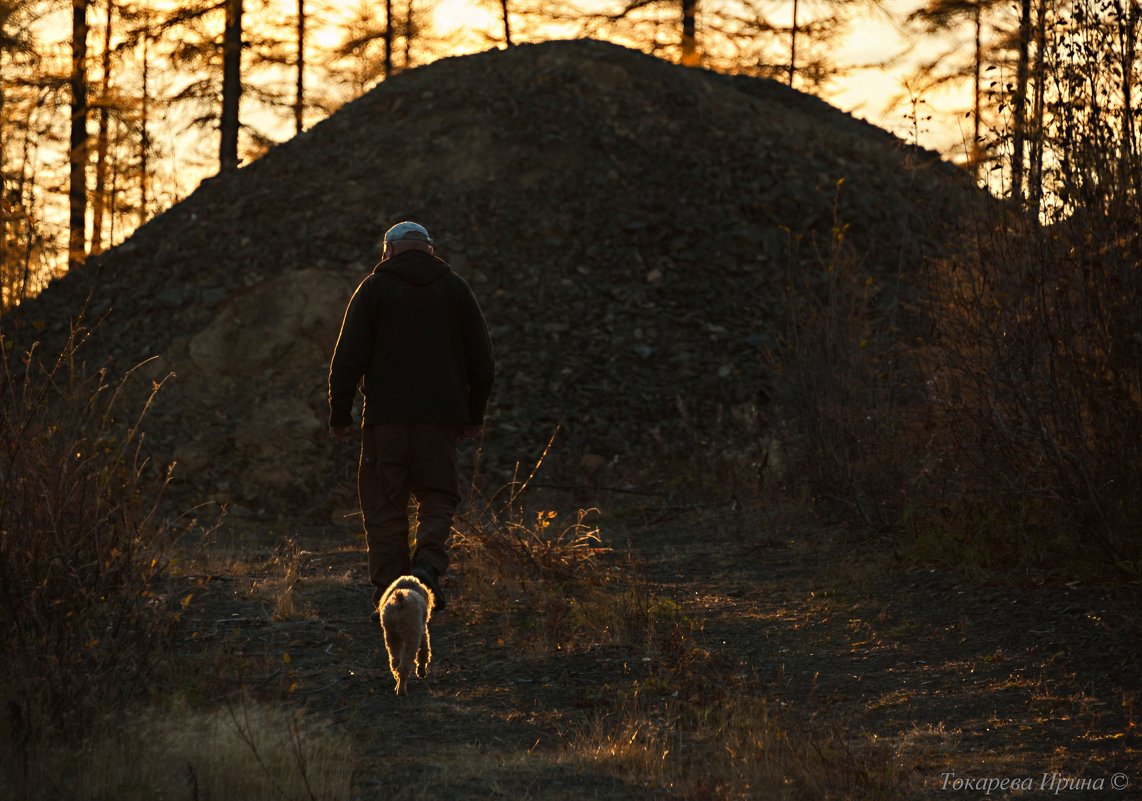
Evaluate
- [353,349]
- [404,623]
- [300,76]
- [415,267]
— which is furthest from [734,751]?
[300,76]

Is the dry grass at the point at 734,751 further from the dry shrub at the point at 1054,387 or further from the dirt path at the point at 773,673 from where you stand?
the dry shrub at the point at 1054,387

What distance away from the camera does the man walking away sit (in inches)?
246

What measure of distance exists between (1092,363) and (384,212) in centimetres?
1238

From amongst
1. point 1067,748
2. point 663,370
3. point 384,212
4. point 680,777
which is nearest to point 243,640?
point 680,777

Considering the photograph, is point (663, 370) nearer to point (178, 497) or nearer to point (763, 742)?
point (178, 497)

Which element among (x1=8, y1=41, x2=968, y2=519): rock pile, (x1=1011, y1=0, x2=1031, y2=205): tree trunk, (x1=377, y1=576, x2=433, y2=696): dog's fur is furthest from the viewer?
(x1=8, y1=41, x2=968, y2=519): rock pile

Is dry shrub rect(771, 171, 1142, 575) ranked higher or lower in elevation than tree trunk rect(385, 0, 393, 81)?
lower

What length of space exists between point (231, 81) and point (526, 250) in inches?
386

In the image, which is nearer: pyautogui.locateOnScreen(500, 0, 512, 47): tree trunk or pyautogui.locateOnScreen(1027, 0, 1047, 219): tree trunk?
pyautogui.locateOnScreen(1027, 0, 1047, 219): tree trunk

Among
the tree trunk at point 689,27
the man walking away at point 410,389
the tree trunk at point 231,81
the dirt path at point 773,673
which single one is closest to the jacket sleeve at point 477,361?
the man walking away at point 410,389

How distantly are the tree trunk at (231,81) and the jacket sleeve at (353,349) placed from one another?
1793 centimetres

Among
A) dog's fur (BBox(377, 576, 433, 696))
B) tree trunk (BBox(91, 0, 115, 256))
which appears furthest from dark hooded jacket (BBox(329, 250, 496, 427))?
tree trunk (BBox(91, 0, 115, 256))

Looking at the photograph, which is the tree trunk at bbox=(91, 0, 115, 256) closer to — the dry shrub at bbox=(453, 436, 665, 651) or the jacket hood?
the dry shrub at bbox=(453, 436, 665, 651)

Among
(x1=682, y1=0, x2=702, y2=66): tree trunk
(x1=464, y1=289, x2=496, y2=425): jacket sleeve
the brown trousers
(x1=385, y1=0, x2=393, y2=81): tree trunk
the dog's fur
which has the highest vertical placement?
(x1=385, y1=0, x2=393, y2=81): tree trunk
